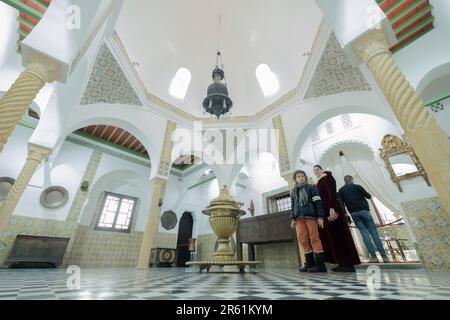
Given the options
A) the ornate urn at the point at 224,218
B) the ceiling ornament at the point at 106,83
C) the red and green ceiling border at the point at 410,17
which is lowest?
the ornate urn at the point at 224,218

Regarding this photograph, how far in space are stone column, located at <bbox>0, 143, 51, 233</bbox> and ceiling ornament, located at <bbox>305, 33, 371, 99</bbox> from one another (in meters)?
7.93

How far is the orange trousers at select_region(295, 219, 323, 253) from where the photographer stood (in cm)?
303

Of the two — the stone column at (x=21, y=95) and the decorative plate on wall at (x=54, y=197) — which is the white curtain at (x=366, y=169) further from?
the decorative plate on wall at (x=54, y=197)

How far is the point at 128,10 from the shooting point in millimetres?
6754

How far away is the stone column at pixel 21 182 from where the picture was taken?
4.71 meters

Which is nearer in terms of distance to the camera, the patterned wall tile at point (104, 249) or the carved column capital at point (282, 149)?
the carved column capital at point (282, 149)

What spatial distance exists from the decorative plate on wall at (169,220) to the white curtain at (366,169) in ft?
25.8

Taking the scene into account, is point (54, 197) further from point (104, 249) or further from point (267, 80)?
point (267, 80)

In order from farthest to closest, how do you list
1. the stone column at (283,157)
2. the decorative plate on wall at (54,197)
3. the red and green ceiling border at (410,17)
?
1. the decorative plate on wall at (54,197)
2. the stone column at (283,157)
3. the red and green ceiling border at (410,17)

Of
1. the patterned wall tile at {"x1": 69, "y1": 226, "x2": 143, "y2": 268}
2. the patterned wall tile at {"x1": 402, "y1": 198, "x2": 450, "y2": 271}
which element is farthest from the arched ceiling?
the patterned wall tile at {"x1": 402, "y1": 198, "x2": 450, "y2": 271}

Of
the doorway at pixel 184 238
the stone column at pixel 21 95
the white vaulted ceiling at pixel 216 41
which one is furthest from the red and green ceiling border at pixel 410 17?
the doorway at pixel 184 238

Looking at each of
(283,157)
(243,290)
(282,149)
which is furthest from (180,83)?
(243,290)
